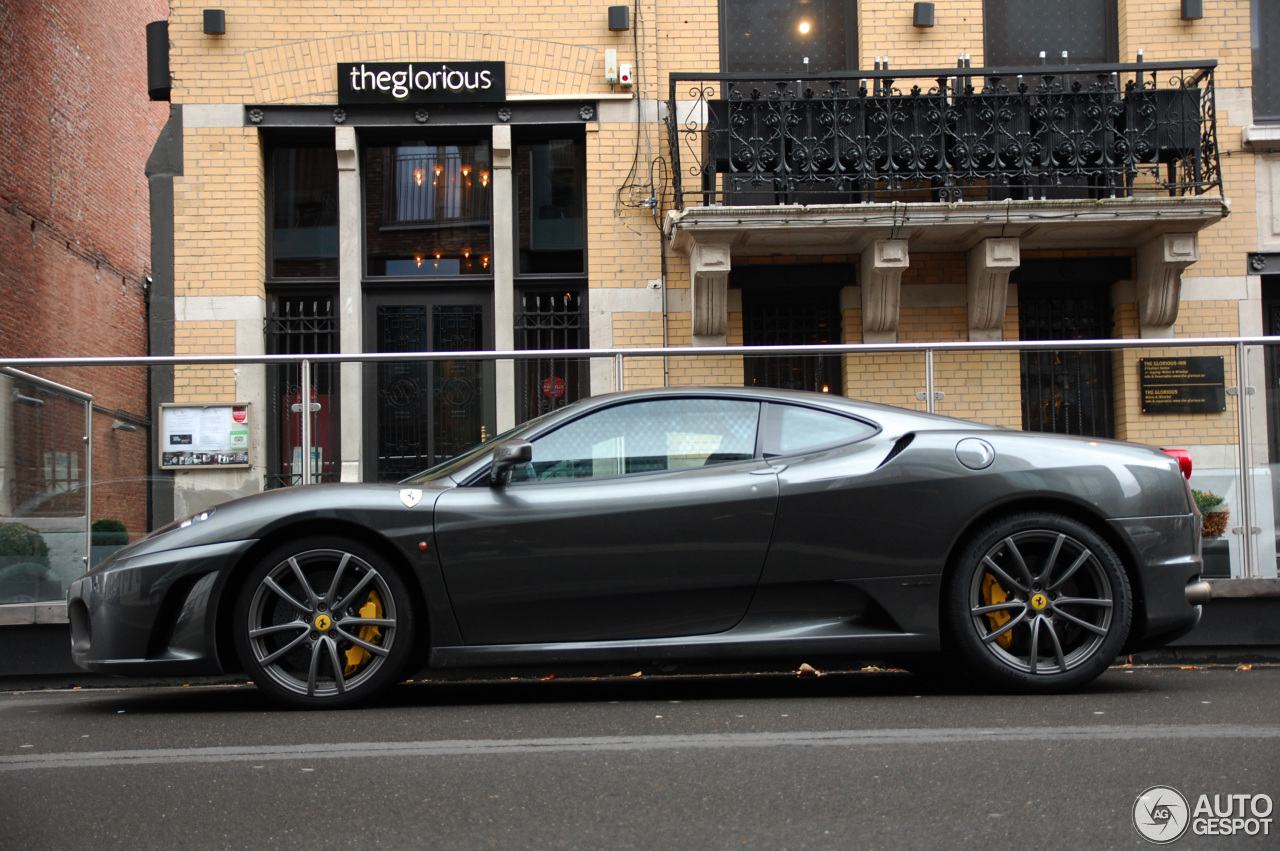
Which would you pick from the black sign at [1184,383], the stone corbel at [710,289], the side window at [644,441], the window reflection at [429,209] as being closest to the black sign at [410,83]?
the window reflection at [429,209]

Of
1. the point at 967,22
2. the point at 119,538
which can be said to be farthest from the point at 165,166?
the point at 967,22

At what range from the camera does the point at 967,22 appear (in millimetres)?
12938

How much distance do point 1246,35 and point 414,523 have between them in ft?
36.7

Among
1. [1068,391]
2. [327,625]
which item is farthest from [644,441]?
[1068,391]

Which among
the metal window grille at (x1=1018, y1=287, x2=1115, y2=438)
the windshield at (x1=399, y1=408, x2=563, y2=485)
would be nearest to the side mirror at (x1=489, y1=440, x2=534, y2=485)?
the windshield at (x1=399, y1=408, x2=563, y2=485)

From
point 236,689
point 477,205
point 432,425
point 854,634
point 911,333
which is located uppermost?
point 477,205

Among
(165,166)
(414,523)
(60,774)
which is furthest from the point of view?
(165,166)

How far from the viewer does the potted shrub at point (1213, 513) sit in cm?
752

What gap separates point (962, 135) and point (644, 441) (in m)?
7.62

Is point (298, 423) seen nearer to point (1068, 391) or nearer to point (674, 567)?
point (674, 567)

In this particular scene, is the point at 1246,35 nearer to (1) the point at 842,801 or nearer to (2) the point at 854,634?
(2) the point at 854,634

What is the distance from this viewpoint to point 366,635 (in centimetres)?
522

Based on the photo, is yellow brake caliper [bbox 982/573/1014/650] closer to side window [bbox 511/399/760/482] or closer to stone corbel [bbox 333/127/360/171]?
side window [bbox 511/399/760/482]

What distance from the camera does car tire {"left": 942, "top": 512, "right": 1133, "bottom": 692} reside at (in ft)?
17.3
